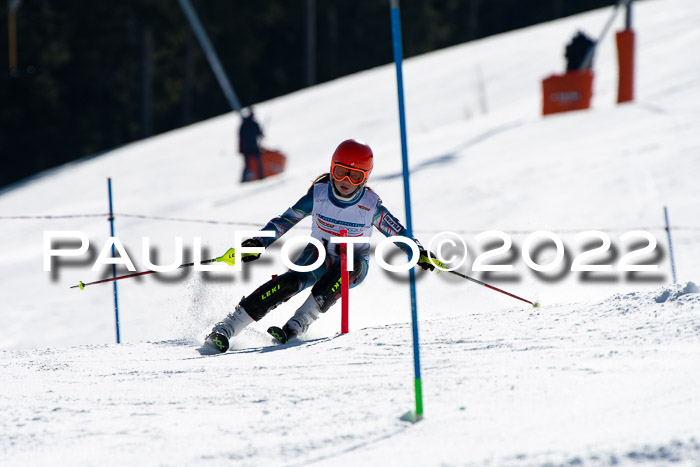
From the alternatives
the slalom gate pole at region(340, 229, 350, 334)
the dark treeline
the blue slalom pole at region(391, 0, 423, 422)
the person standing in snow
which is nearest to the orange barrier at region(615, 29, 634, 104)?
the person standing in snow

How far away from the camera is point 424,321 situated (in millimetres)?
6160

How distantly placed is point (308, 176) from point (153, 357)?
9895 mm

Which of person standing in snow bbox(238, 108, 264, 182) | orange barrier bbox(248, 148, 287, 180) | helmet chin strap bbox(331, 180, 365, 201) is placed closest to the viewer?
helmet chin strap bbox(331, 180, 365, 201)

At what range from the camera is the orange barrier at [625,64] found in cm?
1534

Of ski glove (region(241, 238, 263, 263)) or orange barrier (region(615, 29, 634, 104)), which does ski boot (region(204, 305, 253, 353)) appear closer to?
ski glove (region(241, 238, 263, 263))

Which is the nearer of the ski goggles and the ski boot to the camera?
the ski boot

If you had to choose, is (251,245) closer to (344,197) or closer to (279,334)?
(279,334)

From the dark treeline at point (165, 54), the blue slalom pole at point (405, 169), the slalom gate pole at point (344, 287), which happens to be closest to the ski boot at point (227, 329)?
the slalom gate pole at point (344, 287)

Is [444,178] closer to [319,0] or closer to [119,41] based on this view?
[119,41]

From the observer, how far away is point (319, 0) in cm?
4381

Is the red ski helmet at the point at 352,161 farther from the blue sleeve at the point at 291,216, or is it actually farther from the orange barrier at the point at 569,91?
the orange barrier at the point at 569,91

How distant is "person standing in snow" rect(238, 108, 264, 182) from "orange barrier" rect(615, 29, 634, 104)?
6488 millimetres

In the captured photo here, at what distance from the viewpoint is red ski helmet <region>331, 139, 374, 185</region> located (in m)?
A: 6.09

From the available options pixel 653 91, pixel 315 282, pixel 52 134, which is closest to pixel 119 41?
pixel 52 134
